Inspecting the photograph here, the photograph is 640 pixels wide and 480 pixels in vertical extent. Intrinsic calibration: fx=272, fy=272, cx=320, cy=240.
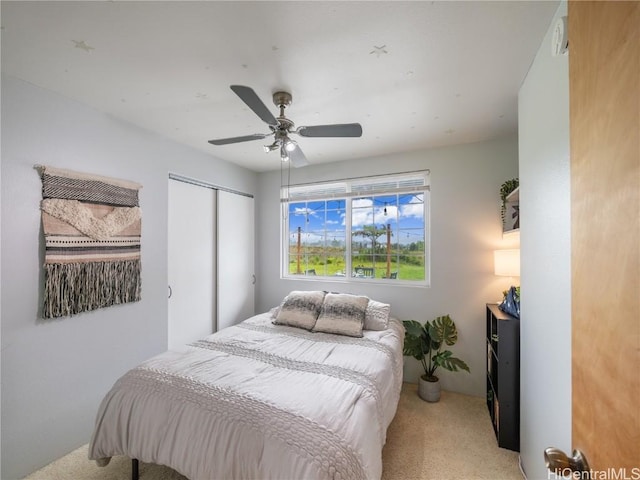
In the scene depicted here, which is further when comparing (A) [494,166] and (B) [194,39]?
(A) [494,166]

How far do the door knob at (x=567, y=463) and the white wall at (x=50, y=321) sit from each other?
2.70 meters

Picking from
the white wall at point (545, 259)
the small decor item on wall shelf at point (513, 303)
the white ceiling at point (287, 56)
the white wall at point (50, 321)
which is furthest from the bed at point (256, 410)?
the white ceiling at point (287, 56)

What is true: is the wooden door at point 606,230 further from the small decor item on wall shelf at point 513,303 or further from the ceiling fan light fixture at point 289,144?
the small decor item on wall shelf at point 513,303

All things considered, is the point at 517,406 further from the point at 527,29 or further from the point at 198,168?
the point at 198,168

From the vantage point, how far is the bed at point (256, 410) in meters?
1.23

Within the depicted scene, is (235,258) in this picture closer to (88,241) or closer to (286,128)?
(88,241)

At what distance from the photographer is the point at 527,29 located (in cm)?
135

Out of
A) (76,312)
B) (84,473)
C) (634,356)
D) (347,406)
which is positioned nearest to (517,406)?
(347,406)

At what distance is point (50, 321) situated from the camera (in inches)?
74.4

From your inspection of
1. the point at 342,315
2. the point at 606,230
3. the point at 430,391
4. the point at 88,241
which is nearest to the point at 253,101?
the point at 606,230

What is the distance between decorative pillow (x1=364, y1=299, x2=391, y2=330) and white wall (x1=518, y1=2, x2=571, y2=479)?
111cm

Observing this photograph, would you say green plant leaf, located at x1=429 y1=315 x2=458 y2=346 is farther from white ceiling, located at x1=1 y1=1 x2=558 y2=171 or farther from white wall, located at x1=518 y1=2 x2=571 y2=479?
white ceiling, located at x1=1 y1=1 x2=558 y2=171

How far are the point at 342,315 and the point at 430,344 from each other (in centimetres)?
97

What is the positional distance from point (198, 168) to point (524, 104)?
2.97 m
